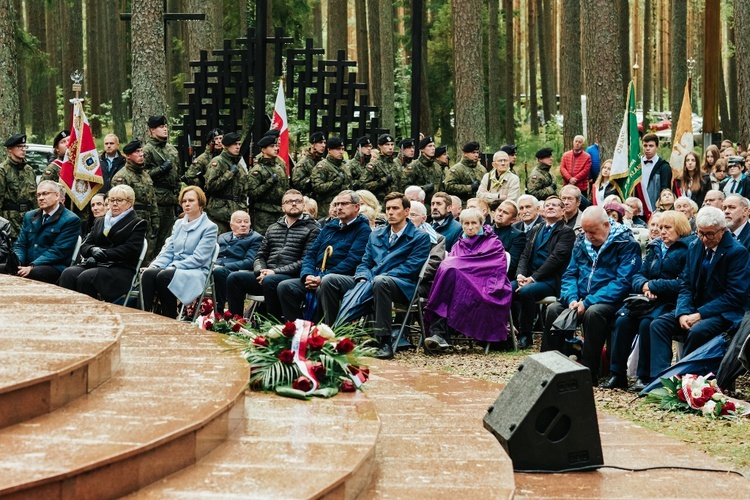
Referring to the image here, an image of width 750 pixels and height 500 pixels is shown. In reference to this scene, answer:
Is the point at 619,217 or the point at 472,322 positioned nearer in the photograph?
the point at 472,322

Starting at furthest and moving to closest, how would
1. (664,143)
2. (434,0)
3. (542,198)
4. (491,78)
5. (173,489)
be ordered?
(664,143), (434,0), (491,78), (542,198), (173,489)

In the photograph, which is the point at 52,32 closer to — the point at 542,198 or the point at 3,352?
the point at 542,198

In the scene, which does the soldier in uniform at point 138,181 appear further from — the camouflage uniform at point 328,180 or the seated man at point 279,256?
the seated man at point 279,256

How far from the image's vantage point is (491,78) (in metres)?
29.2

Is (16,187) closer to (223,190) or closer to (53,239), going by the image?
(53,239)

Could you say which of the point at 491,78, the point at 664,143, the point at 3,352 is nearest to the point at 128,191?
the point at 3,352

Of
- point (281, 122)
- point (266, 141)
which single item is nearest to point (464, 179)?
point (281, 122)

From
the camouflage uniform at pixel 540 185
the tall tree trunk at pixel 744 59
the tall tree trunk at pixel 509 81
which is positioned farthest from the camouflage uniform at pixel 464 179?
the tall tree trunk at pixel 509 81

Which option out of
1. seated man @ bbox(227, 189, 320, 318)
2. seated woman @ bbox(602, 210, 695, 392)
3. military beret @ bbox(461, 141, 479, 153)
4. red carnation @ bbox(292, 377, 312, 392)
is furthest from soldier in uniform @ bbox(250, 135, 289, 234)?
red carnation @ bbox(292, 377, 312, 392)

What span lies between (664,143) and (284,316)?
91.5ft

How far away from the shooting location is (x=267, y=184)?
13.6 m

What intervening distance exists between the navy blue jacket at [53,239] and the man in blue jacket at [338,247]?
91.6 inches

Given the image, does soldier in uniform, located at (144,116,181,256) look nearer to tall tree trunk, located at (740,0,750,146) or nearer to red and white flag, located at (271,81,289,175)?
red and white flag, located at (271,81,289,175)

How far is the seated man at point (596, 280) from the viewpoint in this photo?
29.3 feet
